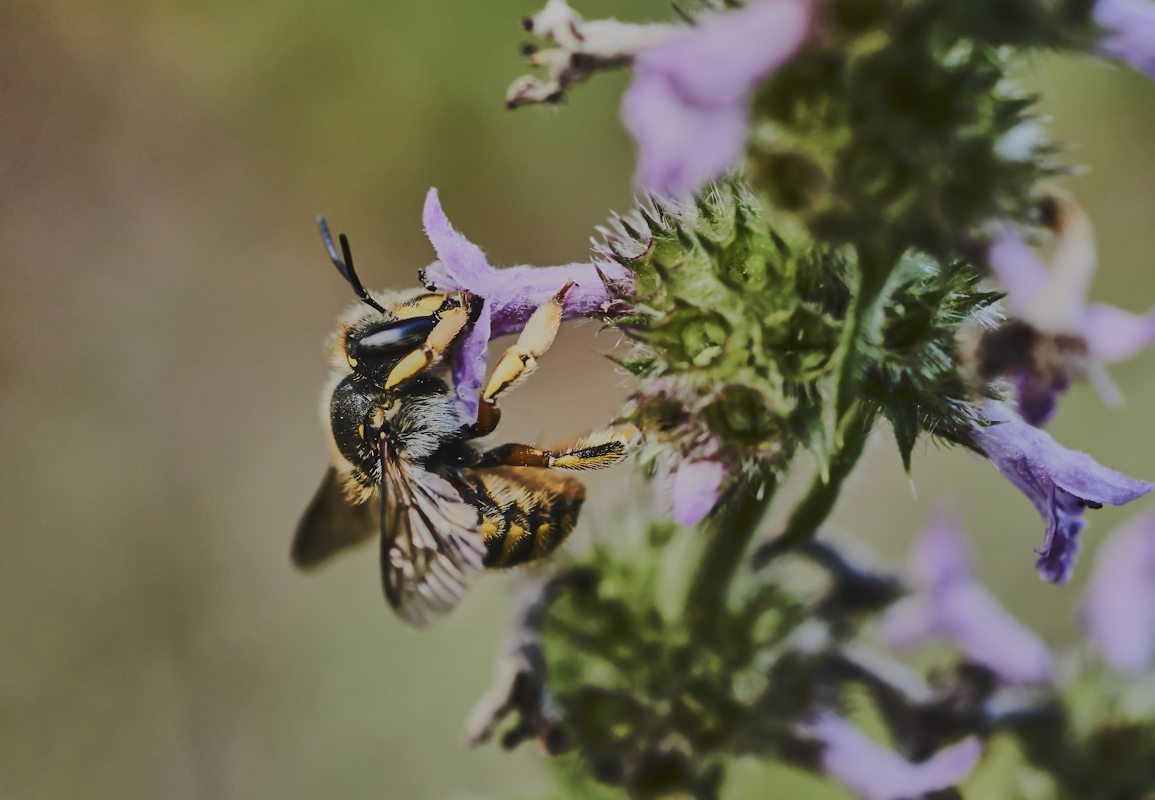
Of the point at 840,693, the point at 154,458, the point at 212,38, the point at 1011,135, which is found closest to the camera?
the point at 1011,135

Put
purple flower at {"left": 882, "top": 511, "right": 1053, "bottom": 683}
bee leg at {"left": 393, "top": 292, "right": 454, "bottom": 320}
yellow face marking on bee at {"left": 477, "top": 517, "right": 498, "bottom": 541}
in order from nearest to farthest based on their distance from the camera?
1. bee leg at {"left": 393, "top": 292, "right": 454, "bottom": 320}
2. yellow face marking on bee at {"left": 477, "top": 517, "right": 498, "bottom": 541}
3. purple flower at {"left": 882, "top": 511, "right": 1053, "bottom": 683}

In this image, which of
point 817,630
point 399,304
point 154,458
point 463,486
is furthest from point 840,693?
point 154,458

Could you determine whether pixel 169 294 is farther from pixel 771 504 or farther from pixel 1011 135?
pixel 1011 135

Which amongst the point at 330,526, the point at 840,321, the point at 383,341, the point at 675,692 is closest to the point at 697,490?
the point at 840,321

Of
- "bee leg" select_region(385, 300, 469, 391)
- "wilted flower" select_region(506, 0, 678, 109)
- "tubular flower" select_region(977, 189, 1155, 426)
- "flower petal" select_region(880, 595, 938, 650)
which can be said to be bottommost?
"bee leg" select_region(385, 300, 469, 391)

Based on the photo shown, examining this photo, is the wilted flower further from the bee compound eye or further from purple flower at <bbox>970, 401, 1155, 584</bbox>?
purple flower at <bbox>970, 401, 1155, 584</bbox>

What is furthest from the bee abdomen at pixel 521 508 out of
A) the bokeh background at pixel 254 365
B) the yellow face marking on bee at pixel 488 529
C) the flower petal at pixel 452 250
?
the bokeh background at pixel 254 365

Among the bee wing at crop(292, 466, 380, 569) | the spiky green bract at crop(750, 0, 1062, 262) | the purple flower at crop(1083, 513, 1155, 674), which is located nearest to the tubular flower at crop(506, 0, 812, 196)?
the spiky green bract at crop(750, 0, 1062, 262)
